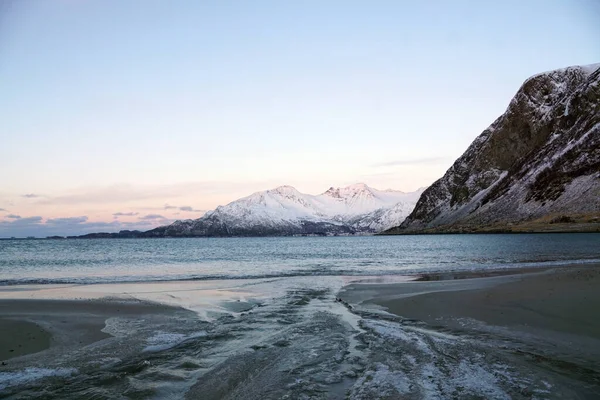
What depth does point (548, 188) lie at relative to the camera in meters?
187

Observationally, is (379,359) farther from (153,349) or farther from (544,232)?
(544,232)

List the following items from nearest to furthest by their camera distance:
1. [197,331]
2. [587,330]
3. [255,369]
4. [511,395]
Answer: [511,395] → [255,369] → [587,330] → [197,331]

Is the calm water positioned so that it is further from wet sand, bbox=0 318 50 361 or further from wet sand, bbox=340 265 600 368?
wet sand, bbox=0 318 50 361

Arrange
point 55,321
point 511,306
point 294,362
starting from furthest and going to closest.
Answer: point 511,306, point 55,321, point 294,362

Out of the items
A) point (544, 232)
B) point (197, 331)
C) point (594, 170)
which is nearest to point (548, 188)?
point (594, 170)

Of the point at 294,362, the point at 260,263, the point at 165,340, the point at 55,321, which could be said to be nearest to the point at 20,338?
the point at 55,321

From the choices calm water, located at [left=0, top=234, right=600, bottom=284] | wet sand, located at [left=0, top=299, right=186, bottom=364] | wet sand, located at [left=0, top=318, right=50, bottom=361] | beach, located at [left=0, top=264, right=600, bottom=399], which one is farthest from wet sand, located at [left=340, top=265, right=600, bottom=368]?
calm water, located at [left=0, top=234, right=600, bottom=284]

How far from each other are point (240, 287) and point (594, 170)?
18842cm

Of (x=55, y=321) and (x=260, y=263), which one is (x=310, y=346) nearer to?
(x=55, y=321)

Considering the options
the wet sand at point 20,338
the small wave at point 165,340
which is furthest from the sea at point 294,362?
the wet sand at point 20,338

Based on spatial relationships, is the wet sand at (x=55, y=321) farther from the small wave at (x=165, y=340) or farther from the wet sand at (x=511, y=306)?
the wet sand at (x=511, y=306)

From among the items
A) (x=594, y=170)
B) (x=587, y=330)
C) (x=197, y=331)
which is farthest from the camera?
(x=594, y=170)

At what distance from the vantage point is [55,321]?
15.8 metres

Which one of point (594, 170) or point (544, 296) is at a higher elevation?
point (594, 170)
